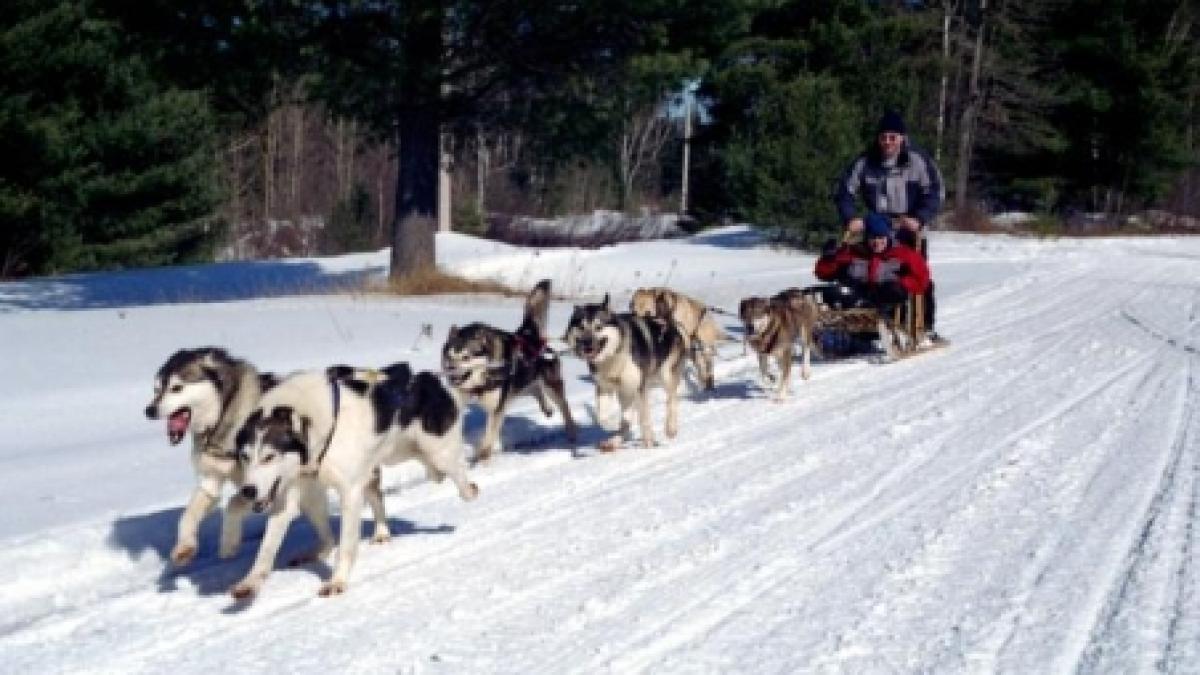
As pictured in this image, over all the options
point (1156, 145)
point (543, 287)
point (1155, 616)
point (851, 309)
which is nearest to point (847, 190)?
point (851, 309)

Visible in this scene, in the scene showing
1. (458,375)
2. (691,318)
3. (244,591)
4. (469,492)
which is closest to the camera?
(244,591)

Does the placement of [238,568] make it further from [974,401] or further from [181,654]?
[974,401]

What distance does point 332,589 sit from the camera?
4.36 meters

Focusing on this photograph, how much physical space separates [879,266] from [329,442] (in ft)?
Answer: 23.0

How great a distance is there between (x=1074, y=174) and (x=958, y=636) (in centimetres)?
3786

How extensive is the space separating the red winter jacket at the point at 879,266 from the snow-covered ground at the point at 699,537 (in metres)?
0.93

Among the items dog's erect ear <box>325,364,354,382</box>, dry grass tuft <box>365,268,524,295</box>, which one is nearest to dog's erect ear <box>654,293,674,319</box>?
dog's erect ear <box>325,364,354,382</box>

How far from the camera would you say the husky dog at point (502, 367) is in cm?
631

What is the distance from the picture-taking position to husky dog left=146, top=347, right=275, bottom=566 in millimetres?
4500

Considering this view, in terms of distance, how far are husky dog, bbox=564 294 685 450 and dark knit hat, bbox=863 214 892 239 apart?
3.36 meters

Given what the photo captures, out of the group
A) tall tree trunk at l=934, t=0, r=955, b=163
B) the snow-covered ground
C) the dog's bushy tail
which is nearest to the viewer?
the snow-covered ground

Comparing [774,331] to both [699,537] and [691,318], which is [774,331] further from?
[699,537]

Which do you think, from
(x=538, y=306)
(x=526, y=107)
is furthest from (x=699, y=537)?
(x=526, y=107)

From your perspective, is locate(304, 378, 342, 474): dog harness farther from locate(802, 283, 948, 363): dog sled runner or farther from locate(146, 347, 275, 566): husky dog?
locate(802, 283, 948, 363): dog sled runner
